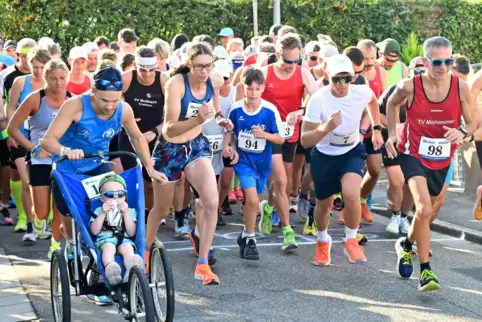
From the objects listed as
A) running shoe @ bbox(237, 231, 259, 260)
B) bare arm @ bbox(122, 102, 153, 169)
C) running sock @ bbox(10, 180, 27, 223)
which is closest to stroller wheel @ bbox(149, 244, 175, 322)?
bare arm @ bbox(122, 102, 153, 169)

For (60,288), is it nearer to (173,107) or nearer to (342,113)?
(173,107)

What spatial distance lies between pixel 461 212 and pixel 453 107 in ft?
12.9

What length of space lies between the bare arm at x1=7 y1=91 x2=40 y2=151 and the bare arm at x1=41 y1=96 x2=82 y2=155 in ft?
6.46

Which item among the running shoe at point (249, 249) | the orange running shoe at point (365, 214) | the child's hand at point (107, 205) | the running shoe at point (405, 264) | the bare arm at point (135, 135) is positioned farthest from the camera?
the orange running shoe at point (365, 214)

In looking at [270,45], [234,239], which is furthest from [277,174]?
[270,45]

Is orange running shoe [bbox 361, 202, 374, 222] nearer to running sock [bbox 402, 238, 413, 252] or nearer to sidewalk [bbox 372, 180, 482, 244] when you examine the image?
sidewalk [bbox 372, 180, 482, 244]

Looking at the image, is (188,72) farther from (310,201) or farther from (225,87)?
(310,201)

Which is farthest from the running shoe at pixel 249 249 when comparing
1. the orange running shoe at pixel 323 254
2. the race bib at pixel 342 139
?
the race bib at pixel 342 139

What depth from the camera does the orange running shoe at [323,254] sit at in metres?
9.08

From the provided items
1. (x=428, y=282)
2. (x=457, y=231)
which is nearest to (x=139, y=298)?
(x=428, y=282)

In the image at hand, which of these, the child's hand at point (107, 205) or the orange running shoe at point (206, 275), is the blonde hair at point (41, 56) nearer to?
the orange running shoe at point (206, 275)

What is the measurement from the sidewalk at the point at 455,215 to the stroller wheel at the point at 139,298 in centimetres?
508

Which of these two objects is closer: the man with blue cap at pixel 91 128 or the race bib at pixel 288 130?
the man with blue cap at pixel 91 128

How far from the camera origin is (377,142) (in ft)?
29.9
